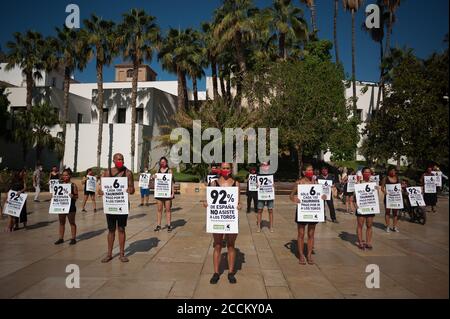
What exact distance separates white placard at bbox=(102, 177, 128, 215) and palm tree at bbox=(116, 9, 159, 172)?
24.6 metres

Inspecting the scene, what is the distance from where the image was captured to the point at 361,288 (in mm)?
5516

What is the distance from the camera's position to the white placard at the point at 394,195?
33.4ft

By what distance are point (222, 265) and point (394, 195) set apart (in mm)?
6312

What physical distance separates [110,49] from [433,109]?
86.1ft

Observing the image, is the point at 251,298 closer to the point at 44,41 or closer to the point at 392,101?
the point at 392,101

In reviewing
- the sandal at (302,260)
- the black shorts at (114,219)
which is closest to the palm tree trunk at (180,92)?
the black shorts at (114,219)

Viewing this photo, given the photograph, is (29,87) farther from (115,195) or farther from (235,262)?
(235,262)

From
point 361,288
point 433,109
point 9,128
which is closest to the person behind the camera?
point 361,288

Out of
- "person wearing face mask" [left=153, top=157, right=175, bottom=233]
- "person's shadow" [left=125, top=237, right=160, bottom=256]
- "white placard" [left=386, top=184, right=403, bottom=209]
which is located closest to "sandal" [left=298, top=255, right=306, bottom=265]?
"person's shadow" [left=125, top=237, right=160, bottom=256]

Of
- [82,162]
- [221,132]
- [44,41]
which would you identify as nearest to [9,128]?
[82,162]

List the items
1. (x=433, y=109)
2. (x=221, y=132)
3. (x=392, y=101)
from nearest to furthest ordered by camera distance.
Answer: (x=433, y=109)
(x=392, y=101)
(x=221, y=132)

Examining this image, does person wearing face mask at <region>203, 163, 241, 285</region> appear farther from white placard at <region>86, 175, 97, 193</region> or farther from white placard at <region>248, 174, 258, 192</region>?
white placard at <region>86, 175, 97, 193</region>

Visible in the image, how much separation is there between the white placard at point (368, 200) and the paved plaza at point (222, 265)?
987 millimetres

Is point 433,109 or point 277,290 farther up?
point 433,109
